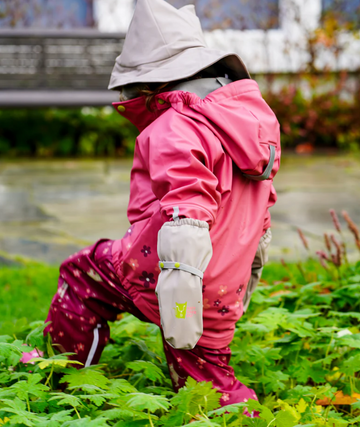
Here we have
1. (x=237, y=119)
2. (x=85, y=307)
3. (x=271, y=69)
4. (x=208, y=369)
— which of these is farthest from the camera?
(x=271, y=69)

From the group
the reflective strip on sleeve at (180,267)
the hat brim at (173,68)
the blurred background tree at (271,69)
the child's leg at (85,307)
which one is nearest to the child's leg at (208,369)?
the child's leg at (85,307)

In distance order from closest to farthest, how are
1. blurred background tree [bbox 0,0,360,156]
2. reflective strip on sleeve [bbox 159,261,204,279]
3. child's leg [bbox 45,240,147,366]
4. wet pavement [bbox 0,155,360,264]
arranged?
reflective strip on sleeve [bbox 159,261,204,279], child's leg [bbox 45,240,147,366], wet pavement [bbox 0,155,360,264], blurred background tree [bbox 0,0,360,156]

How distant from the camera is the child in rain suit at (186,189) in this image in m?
1.61

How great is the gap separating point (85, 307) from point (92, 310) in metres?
0.03

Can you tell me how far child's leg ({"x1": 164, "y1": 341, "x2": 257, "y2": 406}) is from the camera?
6.03ft

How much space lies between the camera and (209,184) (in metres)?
1.62

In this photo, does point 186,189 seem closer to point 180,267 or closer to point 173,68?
point 180,267

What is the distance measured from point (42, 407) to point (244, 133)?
939mm

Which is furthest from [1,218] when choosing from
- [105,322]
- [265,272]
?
[105,322]

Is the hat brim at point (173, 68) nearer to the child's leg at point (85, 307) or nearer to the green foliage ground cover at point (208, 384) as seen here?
the child's leg at point (85, 307)

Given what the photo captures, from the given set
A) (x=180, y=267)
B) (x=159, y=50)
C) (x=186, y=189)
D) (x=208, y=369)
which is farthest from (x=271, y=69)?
(x=180, y=267)

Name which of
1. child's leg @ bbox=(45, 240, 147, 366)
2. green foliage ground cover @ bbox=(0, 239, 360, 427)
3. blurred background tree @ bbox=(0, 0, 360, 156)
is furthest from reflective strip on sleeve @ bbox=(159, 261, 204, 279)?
blurred background tree @ bbox=(0, 0, 360, 156)

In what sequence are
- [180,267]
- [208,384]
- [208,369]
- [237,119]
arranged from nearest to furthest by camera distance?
[180,267]
[208,384]
[237,119]
[208,369]

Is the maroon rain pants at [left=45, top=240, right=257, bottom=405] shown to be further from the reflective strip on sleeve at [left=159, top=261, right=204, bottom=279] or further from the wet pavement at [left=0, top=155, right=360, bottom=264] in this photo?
the wet pavement at [left=0, top=155, right=360, bottom=264]
